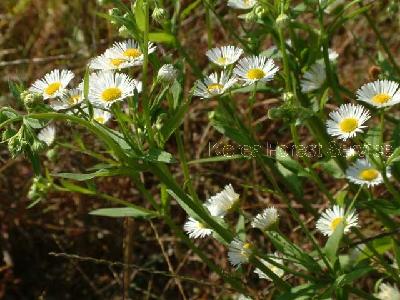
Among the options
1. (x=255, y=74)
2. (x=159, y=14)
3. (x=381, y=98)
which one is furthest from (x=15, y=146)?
(x=381, y=98)

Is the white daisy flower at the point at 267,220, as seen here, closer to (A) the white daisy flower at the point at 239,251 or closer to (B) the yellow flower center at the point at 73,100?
(A) the white daisy flower at the point at 239,251

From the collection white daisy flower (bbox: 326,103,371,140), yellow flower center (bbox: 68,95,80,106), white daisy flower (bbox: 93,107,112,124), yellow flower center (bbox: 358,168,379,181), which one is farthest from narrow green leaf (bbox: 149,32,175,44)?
yellow flower center (bbox: 358,168,379,181)

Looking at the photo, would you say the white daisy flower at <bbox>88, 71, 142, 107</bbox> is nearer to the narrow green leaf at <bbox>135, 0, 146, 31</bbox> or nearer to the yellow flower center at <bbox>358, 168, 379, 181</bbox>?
the narrow green leaf at <bbox>135, 0, 146, 31</bbox>

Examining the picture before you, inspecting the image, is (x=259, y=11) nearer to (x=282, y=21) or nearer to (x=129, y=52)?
(x=282, y=21)

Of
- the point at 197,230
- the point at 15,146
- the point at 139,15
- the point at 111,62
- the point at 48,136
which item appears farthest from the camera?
the point at 48,136

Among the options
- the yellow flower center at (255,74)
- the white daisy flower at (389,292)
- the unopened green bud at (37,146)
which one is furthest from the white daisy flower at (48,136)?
the white daisy flower at (389,292)

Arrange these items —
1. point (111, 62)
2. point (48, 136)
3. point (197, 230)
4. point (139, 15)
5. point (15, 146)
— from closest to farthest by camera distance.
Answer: point (15, 146), point (139, 15), point (111, 62), point (197, 230), point (48, 136)
